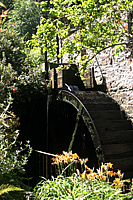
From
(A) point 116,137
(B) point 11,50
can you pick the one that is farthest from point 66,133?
(B) point 11,50

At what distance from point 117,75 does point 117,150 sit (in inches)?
67.2

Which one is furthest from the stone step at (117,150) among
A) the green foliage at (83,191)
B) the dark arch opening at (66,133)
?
the green foliage at (83,191)

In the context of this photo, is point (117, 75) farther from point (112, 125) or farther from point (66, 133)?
point (66, 133)

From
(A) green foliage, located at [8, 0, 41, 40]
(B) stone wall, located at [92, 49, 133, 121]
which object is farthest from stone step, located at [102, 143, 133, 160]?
(A) green foliage, located at [8, 0, 41, 40]

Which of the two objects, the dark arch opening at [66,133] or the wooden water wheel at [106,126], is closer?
the wooden water wheel at [106,126]

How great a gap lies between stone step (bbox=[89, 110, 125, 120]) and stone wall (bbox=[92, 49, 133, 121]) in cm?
23

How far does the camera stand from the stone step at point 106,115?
158 inches

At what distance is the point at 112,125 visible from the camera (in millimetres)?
4031

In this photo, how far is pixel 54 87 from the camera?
489 cm

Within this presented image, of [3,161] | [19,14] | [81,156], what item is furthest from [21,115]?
[19,14]

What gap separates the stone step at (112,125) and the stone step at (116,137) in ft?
0.24

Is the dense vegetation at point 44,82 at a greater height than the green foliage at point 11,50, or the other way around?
the green foliage at point 11,50

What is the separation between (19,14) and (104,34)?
12070mm

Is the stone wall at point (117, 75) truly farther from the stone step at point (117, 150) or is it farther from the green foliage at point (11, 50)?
the green foliage at point (11, 50)
